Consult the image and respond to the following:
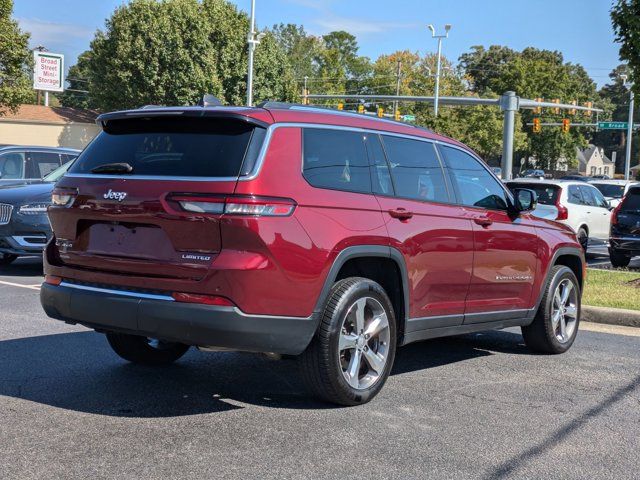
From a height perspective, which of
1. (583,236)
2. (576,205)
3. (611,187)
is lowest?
(583,236)

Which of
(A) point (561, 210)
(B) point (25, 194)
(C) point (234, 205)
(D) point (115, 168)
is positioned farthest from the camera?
(A) point (561, 210)

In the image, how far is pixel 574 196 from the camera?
56.6 feet

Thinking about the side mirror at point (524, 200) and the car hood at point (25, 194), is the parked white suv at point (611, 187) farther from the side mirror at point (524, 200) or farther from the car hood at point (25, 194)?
the side mirror at point (524, 200)

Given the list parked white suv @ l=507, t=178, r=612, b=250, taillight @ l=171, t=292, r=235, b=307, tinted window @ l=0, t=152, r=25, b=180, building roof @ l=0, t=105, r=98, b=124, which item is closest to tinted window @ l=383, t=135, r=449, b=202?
taillight @ l=171, t=292, r=235, b=307

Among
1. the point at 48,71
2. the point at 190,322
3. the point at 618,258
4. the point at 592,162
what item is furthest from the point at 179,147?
the point at 592,162

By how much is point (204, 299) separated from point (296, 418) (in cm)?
100

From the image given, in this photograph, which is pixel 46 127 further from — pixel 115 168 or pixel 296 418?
pixel 296 418

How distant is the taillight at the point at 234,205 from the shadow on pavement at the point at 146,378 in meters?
1.32

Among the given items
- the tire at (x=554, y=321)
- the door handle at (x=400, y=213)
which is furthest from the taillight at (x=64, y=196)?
the tire at (x=554, y=321)

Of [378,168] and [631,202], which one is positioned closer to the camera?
[378,168]

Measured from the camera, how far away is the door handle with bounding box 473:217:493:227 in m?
6.26

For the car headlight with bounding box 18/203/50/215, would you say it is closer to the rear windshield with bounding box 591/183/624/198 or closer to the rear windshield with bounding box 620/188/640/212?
the rear windshield with bounding box 620/188/640/212

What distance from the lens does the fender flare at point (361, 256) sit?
4.86 metres

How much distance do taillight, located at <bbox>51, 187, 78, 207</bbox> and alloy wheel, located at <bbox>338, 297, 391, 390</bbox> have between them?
192 cm
